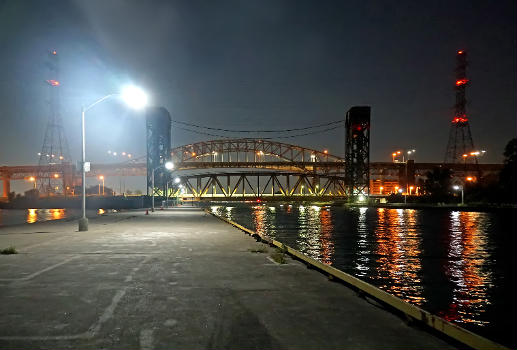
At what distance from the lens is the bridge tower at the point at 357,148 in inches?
3359

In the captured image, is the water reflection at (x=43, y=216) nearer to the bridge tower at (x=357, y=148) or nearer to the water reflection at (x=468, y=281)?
the water reflection at (x=468, y=281)

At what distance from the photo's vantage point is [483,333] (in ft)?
24.6

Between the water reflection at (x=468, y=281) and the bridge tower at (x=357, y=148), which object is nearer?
the water reflection at (x=468, y=281)

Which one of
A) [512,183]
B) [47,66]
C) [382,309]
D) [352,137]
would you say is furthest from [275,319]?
[47,66]

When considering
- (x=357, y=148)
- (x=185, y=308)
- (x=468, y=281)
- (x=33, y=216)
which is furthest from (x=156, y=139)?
(x=185, y=308)

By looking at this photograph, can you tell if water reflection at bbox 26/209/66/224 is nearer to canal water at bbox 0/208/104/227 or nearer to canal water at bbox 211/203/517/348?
canal water at bbox 0/208/104/227

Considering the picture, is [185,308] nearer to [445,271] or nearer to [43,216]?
[445,271]

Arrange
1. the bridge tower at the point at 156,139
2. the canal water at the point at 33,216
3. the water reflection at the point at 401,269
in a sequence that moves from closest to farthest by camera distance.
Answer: the water reflection at the point at 401,269 → the canal water at the point at 33,216 → the bridge tower at the point at 156,139

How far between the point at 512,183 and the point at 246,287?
237 feet

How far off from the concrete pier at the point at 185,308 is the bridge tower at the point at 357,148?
245ft

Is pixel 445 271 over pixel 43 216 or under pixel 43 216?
over

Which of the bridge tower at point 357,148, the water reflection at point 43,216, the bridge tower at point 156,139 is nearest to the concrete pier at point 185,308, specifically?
the water reflection at point 43,216

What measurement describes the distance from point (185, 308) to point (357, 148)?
8235cm

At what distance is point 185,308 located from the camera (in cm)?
793
